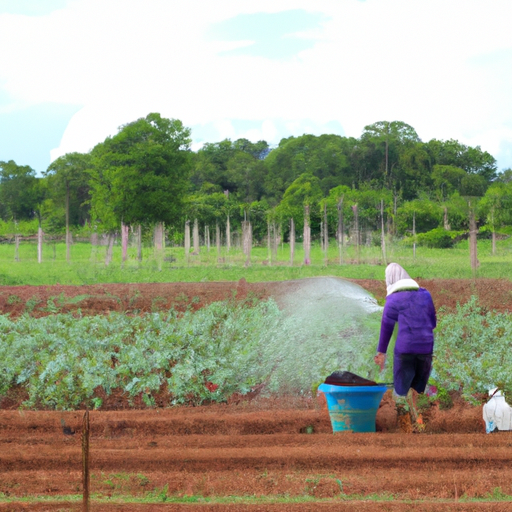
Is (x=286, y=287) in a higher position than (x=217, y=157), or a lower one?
lower

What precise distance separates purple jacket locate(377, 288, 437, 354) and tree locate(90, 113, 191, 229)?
21652mm

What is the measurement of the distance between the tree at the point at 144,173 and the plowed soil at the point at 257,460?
20.0 meters

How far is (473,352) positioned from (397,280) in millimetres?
3336

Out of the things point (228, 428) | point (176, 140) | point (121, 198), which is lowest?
point (228, 428)

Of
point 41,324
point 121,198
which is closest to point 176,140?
point 121,198

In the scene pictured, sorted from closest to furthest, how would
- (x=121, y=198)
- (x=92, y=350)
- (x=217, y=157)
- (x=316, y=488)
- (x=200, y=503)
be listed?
(x=200, y=503) < (x=316, y=488) < (x=92, y=350) < (x=121, y=198) < (x=217, y=157)

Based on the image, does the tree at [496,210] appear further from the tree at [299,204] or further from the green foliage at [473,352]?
the green foliage at [473,352]

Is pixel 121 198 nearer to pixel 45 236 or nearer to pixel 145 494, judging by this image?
pixel 45 236

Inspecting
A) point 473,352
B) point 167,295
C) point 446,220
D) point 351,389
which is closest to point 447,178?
point 446,220

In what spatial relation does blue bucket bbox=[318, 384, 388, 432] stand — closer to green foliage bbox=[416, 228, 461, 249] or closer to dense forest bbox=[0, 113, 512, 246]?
dense forest bbox=[0, 113, 512, 246]

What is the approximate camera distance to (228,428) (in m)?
7.06

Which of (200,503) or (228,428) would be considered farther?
(228,428)

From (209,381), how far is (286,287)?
6431 millimetres

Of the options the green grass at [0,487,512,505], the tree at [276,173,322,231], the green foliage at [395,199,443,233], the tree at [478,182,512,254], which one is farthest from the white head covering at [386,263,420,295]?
the green foliage at [395,199,443,233]
